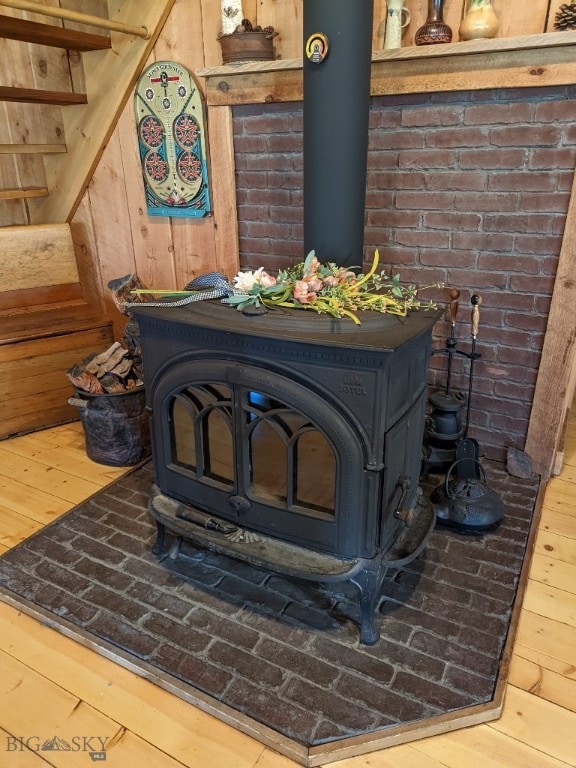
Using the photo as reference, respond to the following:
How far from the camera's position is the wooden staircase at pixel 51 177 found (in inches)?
98.3

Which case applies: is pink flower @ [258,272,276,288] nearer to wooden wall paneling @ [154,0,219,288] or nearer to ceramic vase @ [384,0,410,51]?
ceramic vase @ [384,0,410,51]

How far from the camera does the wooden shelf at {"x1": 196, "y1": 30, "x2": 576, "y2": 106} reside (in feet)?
5.65

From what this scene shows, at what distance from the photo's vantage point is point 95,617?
5.09ft

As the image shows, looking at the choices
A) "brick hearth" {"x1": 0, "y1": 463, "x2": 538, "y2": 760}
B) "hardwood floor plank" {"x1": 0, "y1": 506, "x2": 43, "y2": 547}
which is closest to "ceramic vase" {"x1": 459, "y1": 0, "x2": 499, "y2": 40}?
"brick hearth" {"x1": 0, "y1": 463, "x2": 538, "y2": 760}

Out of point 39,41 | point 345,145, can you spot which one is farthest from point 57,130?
point 345,145

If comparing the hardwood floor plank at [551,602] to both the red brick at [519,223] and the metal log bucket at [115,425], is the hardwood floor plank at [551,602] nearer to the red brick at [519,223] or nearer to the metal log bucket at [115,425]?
the red brick at [519,223]

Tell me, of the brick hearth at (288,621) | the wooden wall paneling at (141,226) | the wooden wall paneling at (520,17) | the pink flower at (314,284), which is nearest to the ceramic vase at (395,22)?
the wooden wall paneling at (520,17)

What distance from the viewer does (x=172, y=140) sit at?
2504mm

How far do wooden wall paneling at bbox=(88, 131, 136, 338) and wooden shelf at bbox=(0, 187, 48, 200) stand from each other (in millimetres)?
240

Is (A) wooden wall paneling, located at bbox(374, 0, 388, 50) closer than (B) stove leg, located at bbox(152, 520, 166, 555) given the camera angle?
No

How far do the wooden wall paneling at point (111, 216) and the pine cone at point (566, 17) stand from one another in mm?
1894

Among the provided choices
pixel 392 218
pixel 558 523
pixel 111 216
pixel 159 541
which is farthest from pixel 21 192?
pixel 558 523

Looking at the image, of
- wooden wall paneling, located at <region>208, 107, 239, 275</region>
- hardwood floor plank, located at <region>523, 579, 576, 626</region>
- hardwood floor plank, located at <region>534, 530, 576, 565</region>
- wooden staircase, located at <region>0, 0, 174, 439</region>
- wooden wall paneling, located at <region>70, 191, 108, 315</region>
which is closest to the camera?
hardwood floor plank, located at <region>523, 579, 576, 626</region>

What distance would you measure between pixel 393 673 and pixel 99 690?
0.72 meters
